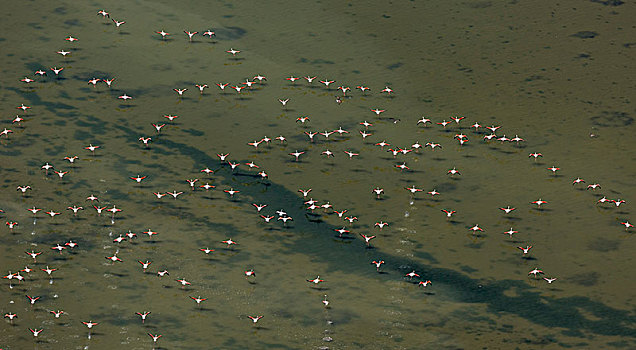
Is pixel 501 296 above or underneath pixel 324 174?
above

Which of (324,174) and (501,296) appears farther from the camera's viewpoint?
(324,174)

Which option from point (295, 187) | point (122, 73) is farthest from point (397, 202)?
point (122, 73)

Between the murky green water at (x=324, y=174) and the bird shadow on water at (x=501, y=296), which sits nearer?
the murky green water at (x=324, y=174)

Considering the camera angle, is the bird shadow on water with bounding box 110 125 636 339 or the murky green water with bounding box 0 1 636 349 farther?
the bird shadow on water with bounding box 110 125 636 339
